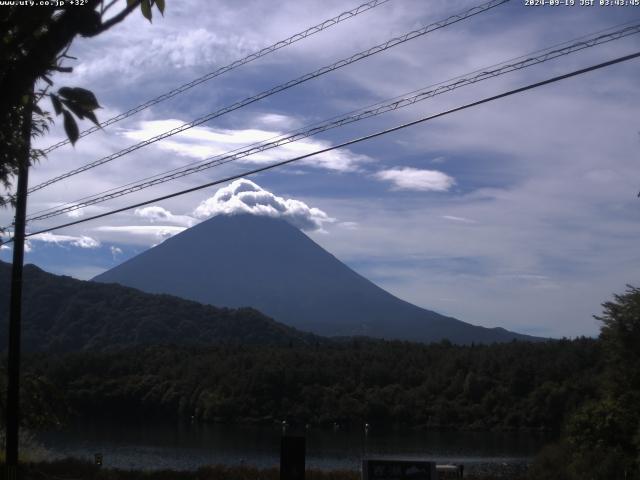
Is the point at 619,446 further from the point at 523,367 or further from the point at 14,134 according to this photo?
the point at 523,367

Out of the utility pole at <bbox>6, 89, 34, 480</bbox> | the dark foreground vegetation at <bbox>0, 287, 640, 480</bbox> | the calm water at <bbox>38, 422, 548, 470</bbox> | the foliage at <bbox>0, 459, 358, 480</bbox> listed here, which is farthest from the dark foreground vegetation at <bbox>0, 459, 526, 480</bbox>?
the dark foreground vegetation at <bbox>0, 287, 640, 480</bbox>

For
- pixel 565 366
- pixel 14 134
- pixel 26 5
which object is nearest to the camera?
pixel 26 5

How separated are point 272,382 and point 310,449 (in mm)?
24106

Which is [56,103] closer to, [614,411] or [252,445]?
[614,411]

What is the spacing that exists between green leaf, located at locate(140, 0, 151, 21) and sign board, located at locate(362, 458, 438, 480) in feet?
27.3

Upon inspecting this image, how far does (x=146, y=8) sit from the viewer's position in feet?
16.6

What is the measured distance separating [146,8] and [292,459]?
27.2 feet

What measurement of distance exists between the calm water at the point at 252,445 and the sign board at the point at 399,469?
74.2 feet

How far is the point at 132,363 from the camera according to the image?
238ft

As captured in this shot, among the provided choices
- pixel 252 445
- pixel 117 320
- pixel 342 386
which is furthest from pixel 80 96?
pixel 117 320

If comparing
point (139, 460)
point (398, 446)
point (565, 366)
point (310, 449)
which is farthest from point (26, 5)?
point (565, 366)

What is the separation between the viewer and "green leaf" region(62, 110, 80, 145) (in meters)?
5.11

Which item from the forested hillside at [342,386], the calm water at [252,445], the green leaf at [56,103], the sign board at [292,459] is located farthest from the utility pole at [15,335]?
the forested hillside at [342,386]

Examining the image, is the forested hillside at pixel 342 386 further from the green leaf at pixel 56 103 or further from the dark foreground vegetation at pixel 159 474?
the green leaf at pixel 56 103
